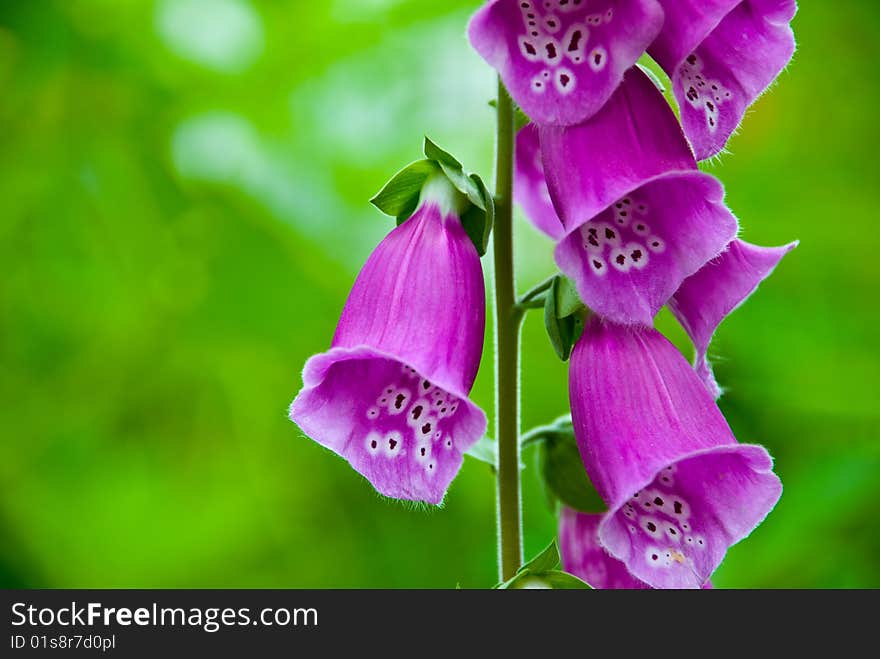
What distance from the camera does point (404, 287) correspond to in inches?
40.8

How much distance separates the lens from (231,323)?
85.9 inches

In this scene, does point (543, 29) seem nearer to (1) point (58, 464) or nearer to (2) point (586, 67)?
(2) point (586, 67)

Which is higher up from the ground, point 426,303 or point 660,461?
point 426,303

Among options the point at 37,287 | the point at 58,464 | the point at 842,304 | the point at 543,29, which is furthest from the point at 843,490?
the point at 37,287

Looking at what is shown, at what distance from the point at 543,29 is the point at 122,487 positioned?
4.95ft

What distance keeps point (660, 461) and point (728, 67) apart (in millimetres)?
430

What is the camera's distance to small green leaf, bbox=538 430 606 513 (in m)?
1.29

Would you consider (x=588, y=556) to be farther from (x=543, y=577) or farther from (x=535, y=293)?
(x=535, y=293)

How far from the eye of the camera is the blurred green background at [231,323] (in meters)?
2.06

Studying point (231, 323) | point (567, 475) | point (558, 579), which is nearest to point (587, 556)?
point (567, 475)

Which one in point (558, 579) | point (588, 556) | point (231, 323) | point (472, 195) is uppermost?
point (231, 323)

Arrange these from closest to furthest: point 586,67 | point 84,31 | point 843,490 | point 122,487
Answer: point 586,67
point 843,490
point 122,487
point 84,31

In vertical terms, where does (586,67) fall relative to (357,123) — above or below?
below

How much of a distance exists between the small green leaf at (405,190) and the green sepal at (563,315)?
19 cm
